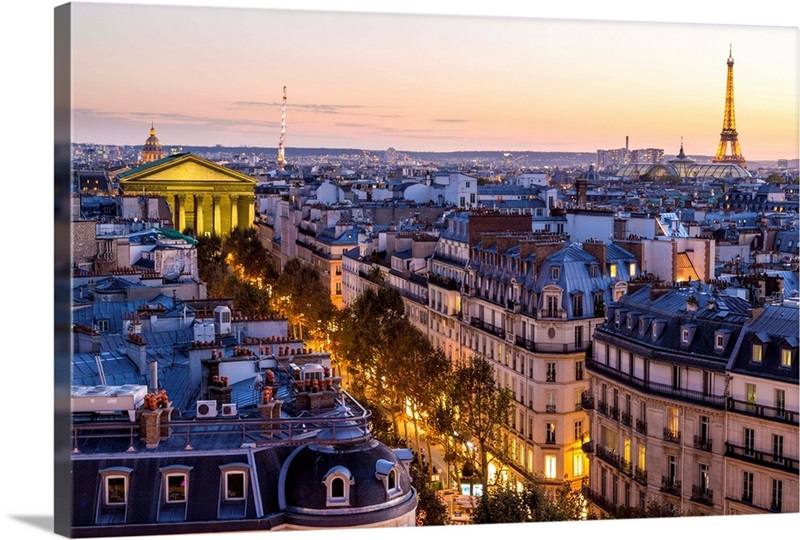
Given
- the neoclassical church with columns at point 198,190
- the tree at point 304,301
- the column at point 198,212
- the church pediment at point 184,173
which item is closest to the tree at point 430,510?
the tree at point 304,301

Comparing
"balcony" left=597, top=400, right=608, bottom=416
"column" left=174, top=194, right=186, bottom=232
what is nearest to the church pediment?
"column" left=174, top=194, right=186, bottom=232

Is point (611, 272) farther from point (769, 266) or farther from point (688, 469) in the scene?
point (688, 469)

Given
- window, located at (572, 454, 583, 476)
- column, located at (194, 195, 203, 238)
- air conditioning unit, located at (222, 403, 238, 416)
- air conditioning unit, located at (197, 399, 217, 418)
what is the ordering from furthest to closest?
column, located at (194, 195, 203, 238), window, located at (572, 454, 583, 476), air conditioning unit, located at (222, 403, 238, 416), air conditioning unit, located at (197, 399, 217, 418)

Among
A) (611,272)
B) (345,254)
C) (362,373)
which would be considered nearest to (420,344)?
(362,373)

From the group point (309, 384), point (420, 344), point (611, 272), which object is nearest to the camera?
point (309, 384)

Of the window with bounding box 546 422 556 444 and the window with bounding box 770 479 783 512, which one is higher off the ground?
the window with bounding box 770 479 783 512

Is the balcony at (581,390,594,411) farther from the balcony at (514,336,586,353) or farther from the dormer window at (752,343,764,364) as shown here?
the dormer window at (752,343,764,364)
